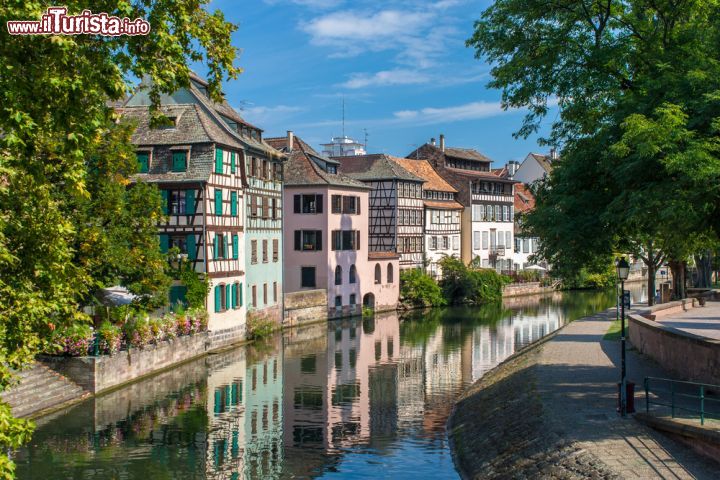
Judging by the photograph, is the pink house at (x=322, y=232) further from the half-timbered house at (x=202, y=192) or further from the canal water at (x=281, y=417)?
the half-timbered house at (x=202, y=192)

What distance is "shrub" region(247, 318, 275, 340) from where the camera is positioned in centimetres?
4686

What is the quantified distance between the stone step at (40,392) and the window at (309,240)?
98.4 ft

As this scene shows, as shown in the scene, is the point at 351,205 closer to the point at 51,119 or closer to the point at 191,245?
the point at 191,245

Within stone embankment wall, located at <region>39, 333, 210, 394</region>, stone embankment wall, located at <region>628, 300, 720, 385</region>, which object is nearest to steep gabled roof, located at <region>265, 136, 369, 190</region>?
stone embankment wall, located at <region>39, 333, 210, 394</region>

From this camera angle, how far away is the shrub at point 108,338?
3174 centimetres

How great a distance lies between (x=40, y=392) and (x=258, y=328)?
780 inches

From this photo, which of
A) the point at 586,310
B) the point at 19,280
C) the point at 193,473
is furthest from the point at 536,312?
the point at 19,280

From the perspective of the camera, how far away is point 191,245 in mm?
41969

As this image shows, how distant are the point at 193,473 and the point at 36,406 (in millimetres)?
8812

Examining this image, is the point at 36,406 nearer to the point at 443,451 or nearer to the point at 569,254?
the point at 443,451

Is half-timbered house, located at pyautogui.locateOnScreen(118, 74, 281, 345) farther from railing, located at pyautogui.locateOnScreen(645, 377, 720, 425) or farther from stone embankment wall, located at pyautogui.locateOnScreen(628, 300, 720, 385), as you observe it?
railing, located at pyautogui.locateOnScreen(645, 377, 720, 425)

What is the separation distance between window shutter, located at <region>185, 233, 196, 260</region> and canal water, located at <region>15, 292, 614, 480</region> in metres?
5.11

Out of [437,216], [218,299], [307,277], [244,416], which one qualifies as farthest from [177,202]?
[437,216]

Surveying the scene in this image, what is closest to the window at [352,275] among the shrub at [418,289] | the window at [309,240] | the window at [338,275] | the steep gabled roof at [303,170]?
the window at [338,275]
